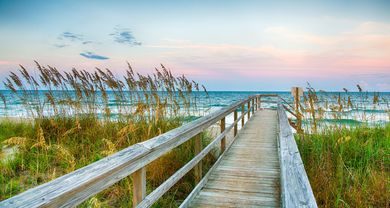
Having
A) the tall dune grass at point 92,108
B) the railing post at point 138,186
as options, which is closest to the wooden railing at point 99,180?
the railing post at point 138,186

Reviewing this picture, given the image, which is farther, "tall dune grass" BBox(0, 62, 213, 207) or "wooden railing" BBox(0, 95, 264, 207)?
"tall dune grass" BBox(0, 62, 213, 207)

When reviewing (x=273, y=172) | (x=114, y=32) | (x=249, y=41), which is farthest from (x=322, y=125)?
(x=114, y=32)

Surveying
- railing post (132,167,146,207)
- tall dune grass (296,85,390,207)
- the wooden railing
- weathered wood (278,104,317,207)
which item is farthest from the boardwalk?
railing post (132,167,146,207)

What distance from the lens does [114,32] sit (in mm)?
12805

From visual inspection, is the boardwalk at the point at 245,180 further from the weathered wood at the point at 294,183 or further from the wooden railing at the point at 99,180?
the weathered wood at the point at 294,183

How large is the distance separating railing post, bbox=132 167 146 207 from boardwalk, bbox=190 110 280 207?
1353 millimetres

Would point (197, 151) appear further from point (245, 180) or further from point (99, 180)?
point (99, 180)

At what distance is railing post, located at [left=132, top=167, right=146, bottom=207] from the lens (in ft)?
6.51

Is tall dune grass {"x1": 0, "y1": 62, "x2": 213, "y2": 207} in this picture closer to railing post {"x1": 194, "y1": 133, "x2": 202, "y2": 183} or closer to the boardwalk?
the boardwalk

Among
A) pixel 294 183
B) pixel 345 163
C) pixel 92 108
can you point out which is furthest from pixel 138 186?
pixel 92 108

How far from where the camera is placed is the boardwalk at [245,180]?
131 inches

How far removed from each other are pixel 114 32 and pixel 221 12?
521 cm

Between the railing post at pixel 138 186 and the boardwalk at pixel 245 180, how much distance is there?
1353mm

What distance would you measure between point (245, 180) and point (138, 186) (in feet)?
7.98
